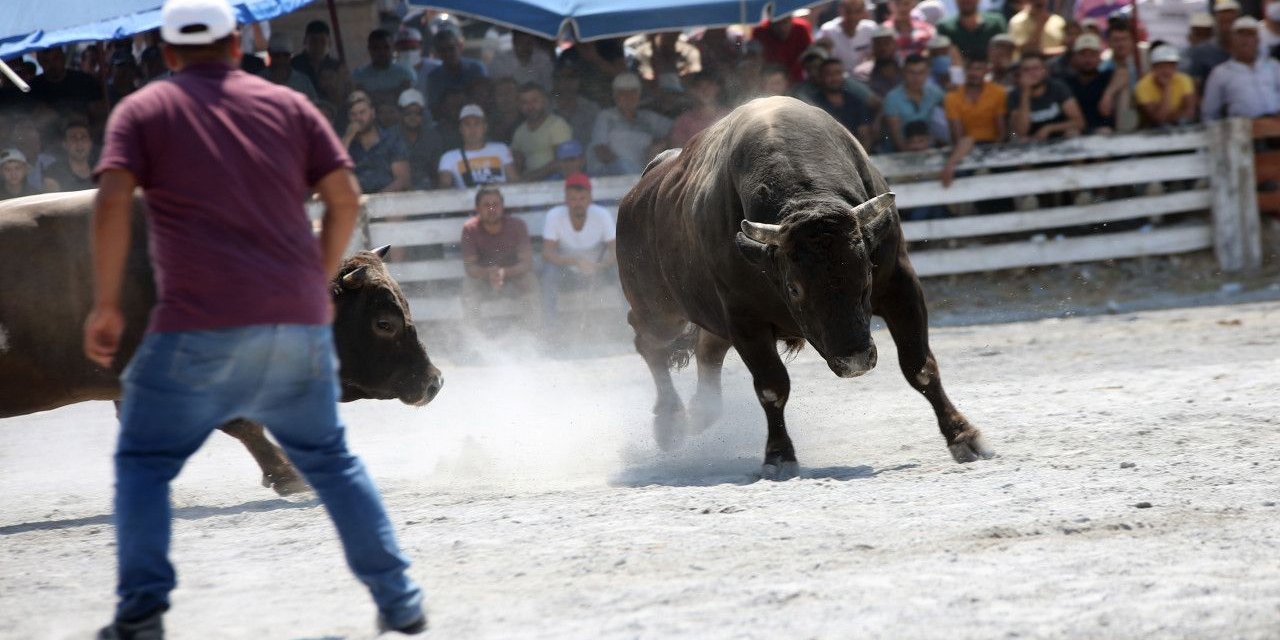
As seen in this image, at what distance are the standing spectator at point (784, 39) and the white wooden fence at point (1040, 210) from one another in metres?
1.27

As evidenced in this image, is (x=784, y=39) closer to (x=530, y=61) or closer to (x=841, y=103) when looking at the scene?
(x=841, y=103)

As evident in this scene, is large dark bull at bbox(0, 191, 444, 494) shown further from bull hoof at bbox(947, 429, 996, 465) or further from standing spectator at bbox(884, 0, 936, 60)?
standing spectator at bbox(884, 0, 936, 60)

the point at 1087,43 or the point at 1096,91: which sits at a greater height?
the point at 1087,43

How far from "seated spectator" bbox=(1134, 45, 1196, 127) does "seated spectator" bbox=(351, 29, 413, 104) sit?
672cm

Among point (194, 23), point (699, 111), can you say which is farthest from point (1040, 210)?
point (194, 23)

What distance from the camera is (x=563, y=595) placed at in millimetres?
4637

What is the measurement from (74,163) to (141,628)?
9440 millimetres

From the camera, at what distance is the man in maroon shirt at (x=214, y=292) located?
3.99m

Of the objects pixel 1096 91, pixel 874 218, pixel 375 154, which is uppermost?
pixel 375 154

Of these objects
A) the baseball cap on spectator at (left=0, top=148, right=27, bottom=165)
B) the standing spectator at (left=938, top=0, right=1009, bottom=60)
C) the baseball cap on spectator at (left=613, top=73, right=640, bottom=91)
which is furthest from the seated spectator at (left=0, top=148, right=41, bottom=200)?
the standing spectator at (left=938, top=0, right=1009, bottom=60)

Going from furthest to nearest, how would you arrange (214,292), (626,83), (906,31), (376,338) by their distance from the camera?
(906,31), (626,83), (376,338), (214,292)

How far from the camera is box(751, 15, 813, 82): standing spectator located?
13.6 metres

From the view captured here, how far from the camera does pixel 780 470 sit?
23.1 feet

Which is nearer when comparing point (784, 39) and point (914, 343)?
point (914, 343)
